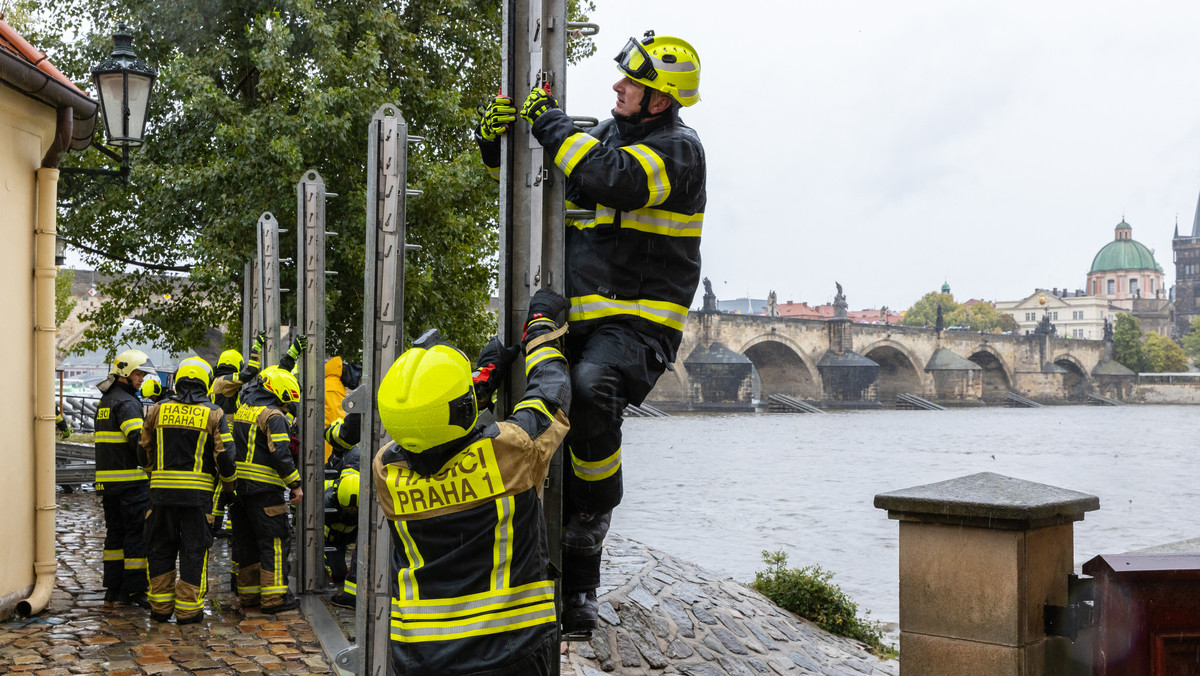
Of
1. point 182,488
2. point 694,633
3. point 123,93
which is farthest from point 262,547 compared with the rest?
point 123,93

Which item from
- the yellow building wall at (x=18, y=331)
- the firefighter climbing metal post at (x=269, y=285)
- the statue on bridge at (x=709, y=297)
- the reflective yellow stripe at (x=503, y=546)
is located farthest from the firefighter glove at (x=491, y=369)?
the statue on bridge at (x=709, y=297)

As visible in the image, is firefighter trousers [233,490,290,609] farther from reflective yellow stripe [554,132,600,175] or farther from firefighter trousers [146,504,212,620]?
reflective yellow stripe [554,132,600,175]

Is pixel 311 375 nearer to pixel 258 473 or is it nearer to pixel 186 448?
pixel 258 473

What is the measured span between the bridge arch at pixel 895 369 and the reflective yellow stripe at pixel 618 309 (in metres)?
80.6

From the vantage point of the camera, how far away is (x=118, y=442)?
7926 mm

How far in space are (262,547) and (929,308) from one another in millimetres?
127639

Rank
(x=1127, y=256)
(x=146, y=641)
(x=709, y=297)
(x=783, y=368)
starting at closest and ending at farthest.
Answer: (x=146, y=641)
(x=709, y=297)
(x=783, y=368)
(x=1127, y=256)

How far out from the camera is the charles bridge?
69062 mm

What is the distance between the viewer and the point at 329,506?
A: 29.0 ft

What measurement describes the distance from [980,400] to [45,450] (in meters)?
88.1

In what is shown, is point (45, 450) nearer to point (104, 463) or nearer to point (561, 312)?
point (104, 463)

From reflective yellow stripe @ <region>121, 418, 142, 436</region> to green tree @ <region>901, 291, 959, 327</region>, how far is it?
124210 mm

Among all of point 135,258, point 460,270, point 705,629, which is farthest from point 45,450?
point 135,258

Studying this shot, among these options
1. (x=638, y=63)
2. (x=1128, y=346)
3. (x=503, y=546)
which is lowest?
(x=503, y=546)
